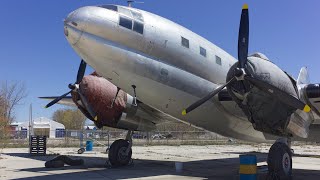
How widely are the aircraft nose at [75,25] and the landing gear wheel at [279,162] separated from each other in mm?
6789

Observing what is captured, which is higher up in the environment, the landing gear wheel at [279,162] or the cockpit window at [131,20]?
the cockpit window at [131,20]

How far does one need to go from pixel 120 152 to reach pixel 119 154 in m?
0.10

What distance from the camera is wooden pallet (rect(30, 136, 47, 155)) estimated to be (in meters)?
23.9

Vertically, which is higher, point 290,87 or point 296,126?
point 290,87

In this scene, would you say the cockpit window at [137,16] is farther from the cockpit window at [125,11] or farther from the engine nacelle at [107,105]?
the engine nacelle at [107,105]

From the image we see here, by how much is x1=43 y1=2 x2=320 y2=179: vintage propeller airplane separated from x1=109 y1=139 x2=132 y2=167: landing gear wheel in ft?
7.62

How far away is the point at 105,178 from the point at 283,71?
675 cm

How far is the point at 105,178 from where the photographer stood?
1245cm

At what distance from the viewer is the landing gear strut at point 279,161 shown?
11.3 m

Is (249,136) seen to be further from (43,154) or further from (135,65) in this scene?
(43,154)

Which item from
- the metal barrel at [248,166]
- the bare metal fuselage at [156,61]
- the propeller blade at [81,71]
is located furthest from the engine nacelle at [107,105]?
the metal barrel at [248,166]

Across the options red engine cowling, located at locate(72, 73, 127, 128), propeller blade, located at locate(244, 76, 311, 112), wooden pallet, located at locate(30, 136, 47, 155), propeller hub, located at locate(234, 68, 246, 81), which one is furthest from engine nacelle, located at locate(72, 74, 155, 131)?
wooden pallet, located at locate(30, 136, 47, 155)

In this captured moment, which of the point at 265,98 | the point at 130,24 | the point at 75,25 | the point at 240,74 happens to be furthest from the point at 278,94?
the point at 75,25

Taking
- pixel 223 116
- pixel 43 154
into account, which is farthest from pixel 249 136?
pixel 43 154
